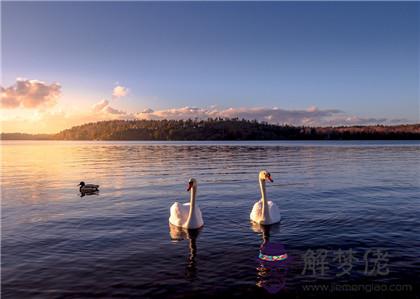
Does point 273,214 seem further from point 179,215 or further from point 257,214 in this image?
point 179,215

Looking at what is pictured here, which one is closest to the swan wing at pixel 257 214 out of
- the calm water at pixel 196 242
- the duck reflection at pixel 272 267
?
the calm water at pixel 196 242

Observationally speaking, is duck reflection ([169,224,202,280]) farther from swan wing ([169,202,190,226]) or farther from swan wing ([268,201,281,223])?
swan wing ([268,201,281,223])

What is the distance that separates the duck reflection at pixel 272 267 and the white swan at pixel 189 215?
3.84m

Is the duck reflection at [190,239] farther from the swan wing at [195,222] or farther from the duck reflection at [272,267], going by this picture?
the duck reflection at [272,267]

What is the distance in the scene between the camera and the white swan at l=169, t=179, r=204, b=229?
18047mm

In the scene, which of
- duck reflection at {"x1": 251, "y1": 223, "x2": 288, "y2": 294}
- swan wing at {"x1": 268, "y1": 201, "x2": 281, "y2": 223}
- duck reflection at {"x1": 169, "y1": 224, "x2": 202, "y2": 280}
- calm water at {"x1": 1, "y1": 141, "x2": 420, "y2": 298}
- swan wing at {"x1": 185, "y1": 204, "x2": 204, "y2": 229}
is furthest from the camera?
swan wing at {"x1": 268, "y1": 201, "x2": 281, "y2": 223}

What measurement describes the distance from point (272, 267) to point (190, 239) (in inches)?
190

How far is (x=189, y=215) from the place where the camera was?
18.2 meters

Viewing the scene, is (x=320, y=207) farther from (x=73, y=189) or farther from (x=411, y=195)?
(x=73, y=189)

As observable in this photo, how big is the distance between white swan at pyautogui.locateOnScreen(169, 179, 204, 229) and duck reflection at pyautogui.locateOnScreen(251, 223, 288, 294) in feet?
12.6

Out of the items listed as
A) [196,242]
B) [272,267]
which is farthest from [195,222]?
[272,267]

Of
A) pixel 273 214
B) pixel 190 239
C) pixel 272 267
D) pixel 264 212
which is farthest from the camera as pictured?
pixel 273 214

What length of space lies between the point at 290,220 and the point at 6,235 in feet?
48.3

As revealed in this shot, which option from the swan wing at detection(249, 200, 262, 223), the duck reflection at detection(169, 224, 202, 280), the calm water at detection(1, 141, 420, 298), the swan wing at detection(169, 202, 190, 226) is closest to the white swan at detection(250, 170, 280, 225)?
the swan wing at detection(249, 200, 262, 223)
